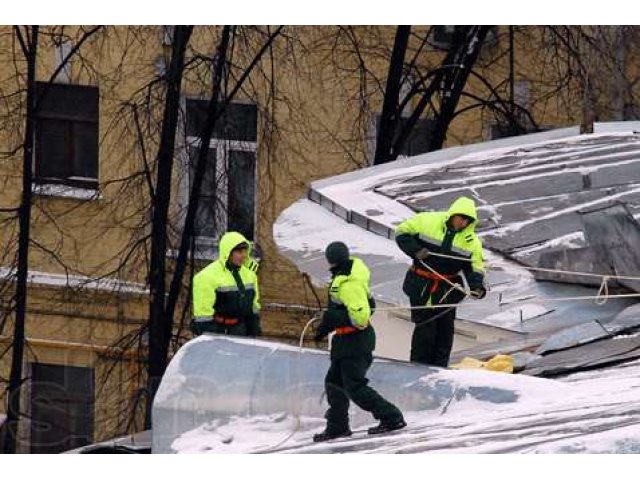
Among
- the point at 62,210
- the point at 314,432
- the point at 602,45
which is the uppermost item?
the point at 602,45

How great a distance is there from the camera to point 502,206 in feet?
77.5

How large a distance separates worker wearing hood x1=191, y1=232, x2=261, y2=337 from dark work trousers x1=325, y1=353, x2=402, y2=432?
1482mm

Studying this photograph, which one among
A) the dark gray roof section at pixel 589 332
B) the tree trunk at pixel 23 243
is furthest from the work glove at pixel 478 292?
the tree trunk at pixel 23 243

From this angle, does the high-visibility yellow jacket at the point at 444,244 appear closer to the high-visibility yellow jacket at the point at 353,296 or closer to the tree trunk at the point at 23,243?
the high-visibility yellow jacket at the point at 353,296

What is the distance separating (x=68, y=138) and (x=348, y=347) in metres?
13.3

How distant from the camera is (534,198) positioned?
938 inches

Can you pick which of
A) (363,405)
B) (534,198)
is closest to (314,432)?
(363,405)

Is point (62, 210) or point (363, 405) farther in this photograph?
point (62, 210)

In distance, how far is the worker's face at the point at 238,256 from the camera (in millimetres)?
19250

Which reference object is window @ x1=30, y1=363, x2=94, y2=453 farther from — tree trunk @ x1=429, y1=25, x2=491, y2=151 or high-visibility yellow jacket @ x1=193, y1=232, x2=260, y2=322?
high-visibility yellow jacket @ x1=193, y1=232, x2=260, y2=322

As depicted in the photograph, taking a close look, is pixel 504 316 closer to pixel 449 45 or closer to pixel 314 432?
pixel 314 432

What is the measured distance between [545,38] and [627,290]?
9.99m

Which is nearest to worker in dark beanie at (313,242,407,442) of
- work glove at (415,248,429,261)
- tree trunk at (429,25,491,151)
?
work glove at (415,248,429,261)

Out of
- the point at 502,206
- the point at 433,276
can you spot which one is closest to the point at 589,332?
the point at 433,276
